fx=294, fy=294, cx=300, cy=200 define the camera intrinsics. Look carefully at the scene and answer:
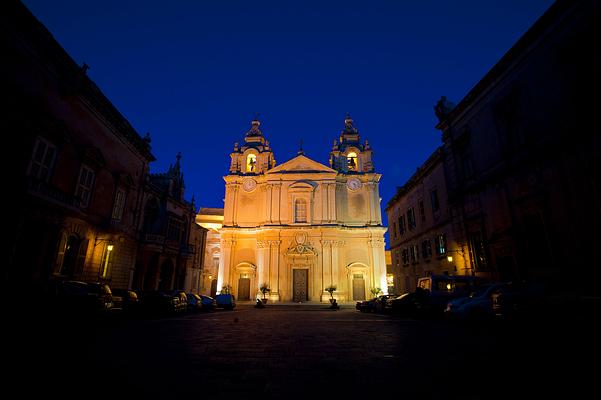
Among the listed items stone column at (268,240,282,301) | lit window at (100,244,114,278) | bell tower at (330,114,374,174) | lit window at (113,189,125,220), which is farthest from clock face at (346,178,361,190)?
lit window at (100,244,114,278)

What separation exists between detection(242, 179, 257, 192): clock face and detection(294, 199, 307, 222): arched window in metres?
5.62

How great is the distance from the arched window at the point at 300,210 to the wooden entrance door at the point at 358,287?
8873 millimetres

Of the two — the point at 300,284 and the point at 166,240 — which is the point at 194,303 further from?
the point at 300,284

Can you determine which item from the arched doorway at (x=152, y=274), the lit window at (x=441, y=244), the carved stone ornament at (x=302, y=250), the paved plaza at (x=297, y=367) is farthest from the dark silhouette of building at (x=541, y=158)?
the arched doorway at (x=152, y=274)

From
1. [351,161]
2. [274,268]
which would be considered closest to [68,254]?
[274,268]

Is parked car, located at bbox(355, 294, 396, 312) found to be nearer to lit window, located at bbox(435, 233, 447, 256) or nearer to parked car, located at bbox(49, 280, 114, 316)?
lit window, located at bbox(435, 233, 447, 256)

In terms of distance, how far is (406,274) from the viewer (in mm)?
26578

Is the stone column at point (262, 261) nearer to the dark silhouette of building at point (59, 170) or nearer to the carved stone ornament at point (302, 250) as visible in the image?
the carved stone ornament at point (302, 250)

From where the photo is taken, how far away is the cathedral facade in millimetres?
32688

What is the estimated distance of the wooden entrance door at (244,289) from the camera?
109 ft

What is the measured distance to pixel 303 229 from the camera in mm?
33969

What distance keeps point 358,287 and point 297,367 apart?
3026cm

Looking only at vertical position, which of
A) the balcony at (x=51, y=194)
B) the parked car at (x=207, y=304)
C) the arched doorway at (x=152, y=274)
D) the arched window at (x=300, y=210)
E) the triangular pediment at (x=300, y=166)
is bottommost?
the parked car at (x=207, y=304)

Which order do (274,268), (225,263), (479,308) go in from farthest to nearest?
(225,263)
(274,268)
(479,308)
